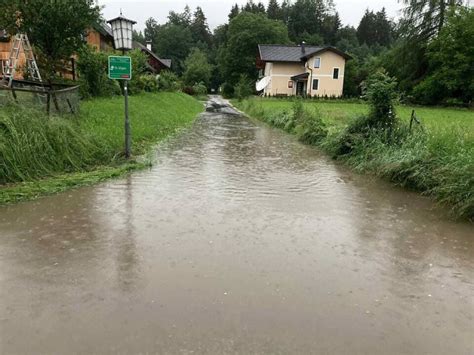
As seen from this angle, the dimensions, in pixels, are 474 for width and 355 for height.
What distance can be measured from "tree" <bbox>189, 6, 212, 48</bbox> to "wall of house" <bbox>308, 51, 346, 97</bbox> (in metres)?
71.1

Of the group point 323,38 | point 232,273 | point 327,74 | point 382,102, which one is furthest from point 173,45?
point 232,273

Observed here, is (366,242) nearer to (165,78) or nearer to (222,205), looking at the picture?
(222,205)

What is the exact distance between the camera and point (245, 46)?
224ft

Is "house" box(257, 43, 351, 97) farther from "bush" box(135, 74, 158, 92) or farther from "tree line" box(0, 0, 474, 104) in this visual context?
"bush" box(135, 74, 158, 92)

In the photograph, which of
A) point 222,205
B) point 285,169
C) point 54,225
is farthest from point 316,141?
point 54,225

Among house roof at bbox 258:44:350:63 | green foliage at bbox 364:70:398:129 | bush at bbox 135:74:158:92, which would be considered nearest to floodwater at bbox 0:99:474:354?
green foliage at bbox 364:70:398:129

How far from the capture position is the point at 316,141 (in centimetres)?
1478

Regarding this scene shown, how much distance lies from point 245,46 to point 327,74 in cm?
2126

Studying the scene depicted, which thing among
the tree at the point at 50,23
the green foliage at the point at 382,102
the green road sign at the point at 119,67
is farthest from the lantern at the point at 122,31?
the tree at the point at 50,23

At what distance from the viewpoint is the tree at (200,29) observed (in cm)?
12069

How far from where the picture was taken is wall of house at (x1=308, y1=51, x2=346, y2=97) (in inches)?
2041

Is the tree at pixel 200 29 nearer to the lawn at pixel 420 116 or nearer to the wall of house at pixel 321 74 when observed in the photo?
the wall of house at pixel 321 74

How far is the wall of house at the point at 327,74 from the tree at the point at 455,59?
13109 millimetres

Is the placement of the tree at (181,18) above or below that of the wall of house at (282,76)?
above
